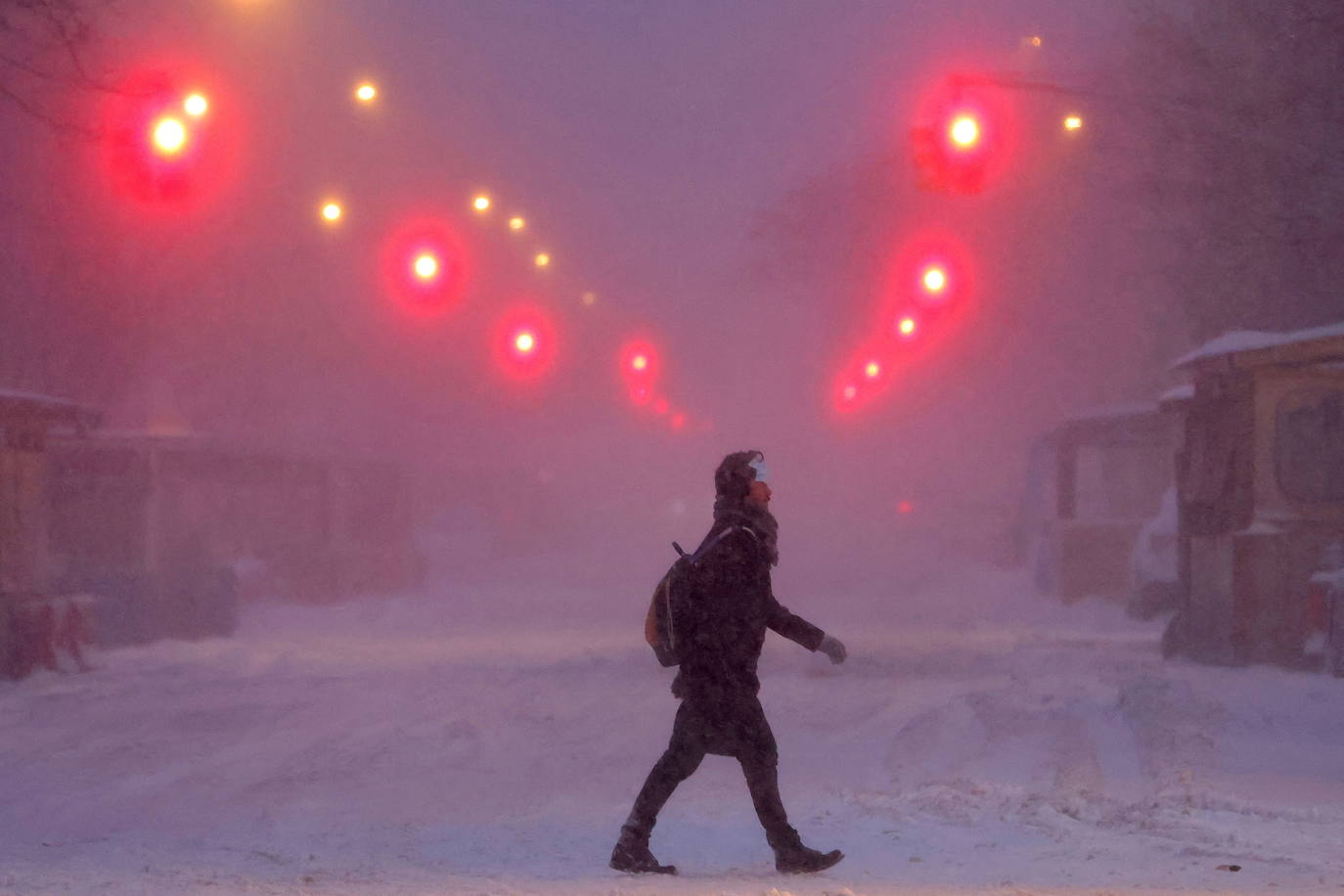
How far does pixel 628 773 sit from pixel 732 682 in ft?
13.8

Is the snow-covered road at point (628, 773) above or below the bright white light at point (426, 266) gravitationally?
below

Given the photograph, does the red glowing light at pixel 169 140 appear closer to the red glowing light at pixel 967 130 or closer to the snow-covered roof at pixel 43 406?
the snow-covered roof at pixel 43 406

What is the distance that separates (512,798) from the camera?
9.19 meters

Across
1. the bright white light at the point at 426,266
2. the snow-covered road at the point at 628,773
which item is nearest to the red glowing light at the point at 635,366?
the bright white light at the point at 426,266

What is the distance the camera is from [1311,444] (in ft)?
53.2

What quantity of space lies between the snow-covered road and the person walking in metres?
0.20

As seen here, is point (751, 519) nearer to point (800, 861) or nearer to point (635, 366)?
point (800, 861)

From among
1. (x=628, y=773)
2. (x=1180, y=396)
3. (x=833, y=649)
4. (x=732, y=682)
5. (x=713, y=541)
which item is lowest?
(x=628, y=773)

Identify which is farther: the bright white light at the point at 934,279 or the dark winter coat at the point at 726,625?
the bright white light at the point at 934,279

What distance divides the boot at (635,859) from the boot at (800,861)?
0.43 metres

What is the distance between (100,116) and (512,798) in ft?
59.9

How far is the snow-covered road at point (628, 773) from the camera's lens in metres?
6.24

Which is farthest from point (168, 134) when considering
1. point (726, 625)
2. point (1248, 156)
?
point (1248, 156)

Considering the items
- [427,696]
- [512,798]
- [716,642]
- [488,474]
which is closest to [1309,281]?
[427,696]
